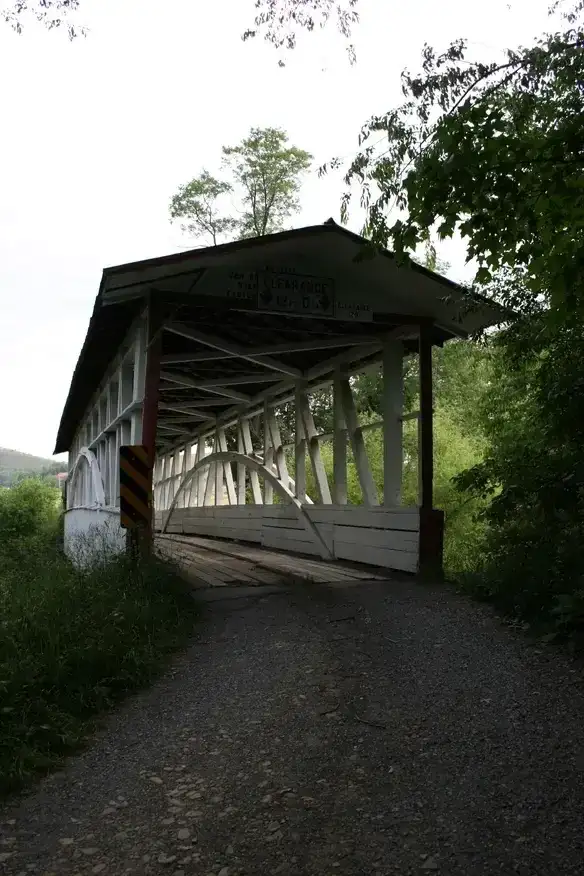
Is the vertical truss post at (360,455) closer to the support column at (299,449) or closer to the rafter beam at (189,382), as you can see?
the support column at (299,449)

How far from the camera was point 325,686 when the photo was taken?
4570 mm

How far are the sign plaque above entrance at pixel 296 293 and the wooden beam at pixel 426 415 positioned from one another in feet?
4.10

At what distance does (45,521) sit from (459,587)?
110 feet

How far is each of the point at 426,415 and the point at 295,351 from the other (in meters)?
2.18

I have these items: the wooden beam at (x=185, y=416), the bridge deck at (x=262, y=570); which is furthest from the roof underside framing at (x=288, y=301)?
the wooden beam at (x=185, y=416)

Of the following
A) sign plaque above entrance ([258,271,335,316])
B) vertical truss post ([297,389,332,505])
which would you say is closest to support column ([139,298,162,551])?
sign plaque above entrance ([258,271,335,316])

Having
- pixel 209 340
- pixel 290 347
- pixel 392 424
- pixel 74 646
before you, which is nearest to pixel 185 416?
pixel 290 347

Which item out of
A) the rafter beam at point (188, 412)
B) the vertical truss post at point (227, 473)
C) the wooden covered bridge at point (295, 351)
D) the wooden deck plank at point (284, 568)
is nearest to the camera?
the wooden covered bridge at point (295, 351)

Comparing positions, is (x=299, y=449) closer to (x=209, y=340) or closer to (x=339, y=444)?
(x=339, y=444)

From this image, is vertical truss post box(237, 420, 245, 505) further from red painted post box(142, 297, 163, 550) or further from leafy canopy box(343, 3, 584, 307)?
leafy canopy box(343, 3, 584, 307)

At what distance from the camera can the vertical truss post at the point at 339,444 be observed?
1028 centimetres

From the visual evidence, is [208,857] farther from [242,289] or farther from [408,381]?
[408,381]

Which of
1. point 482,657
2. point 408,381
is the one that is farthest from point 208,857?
point 408,381

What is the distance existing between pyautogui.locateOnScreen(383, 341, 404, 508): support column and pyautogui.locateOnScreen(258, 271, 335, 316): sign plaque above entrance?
1.34 m
